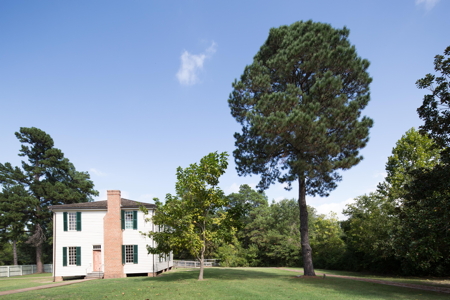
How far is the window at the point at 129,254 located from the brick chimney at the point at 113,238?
52cm

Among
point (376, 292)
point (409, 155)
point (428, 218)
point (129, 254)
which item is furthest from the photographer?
point (409, 155)

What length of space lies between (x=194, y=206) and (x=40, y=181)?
91.6 ft

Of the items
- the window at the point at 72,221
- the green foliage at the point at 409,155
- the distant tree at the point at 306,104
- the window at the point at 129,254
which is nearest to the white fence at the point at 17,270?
the window at the point at 72,221

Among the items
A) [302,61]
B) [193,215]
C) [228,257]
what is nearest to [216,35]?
[302,61]

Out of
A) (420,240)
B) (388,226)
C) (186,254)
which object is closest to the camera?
(420,240)

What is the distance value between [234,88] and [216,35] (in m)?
4.75

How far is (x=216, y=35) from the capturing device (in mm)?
16547

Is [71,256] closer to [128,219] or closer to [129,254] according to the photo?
[129,254]

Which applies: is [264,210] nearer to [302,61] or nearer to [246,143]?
[246,143]

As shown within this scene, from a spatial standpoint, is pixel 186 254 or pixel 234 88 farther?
pixel 186 254

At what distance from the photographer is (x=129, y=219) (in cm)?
2425

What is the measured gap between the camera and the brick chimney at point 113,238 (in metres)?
22.9

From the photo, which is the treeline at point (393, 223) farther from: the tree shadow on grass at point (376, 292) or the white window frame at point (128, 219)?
the white window frame at point (128, 219)

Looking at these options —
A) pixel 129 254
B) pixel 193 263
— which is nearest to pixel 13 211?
pixel 129 254
